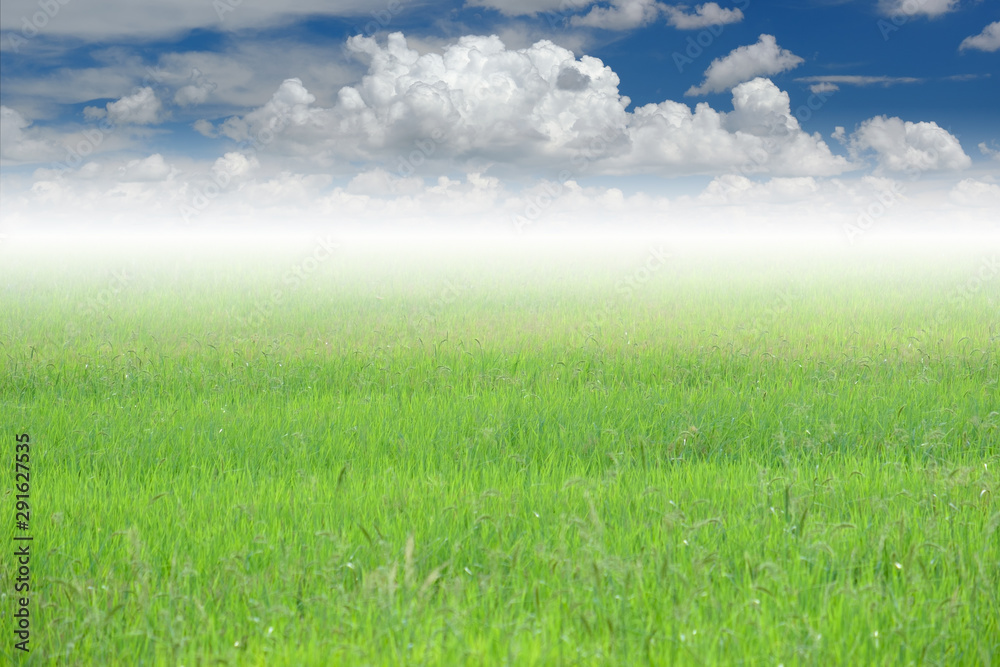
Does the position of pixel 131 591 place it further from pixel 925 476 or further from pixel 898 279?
pixel 898 279

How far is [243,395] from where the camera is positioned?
8.36 meters

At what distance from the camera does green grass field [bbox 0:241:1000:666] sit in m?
3.33

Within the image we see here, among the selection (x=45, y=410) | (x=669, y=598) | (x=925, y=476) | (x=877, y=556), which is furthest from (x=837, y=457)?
(x=45, y=410)

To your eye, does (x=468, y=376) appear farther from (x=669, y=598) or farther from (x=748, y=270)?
(x=748, y=270)

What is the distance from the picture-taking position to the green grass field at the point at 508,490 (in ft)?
10.9

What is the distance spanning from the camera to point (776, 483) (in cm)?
525

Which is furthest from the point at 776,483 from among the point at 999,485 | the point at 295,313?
the point at 295,313

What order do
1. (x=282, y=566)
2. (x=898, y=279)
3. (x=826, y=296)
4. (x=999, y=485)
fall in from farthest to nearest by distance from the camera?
1. (x=898, y=279)
2. (x=826, y=296)
3. (x=999, y=485)
4. (x=282, y=566)

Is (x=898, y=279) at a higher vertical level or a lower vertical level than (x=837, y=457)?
higher

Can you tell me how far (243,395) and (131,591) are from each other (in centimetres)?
493

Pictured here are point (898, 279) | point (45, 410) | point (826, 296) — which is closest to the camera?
point (45, 410)

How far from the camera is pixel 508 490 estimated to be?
516 centimetres

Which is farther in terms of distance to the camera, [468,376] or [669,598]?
[468,376]

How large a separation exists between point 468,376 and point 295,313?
700 centimetres
